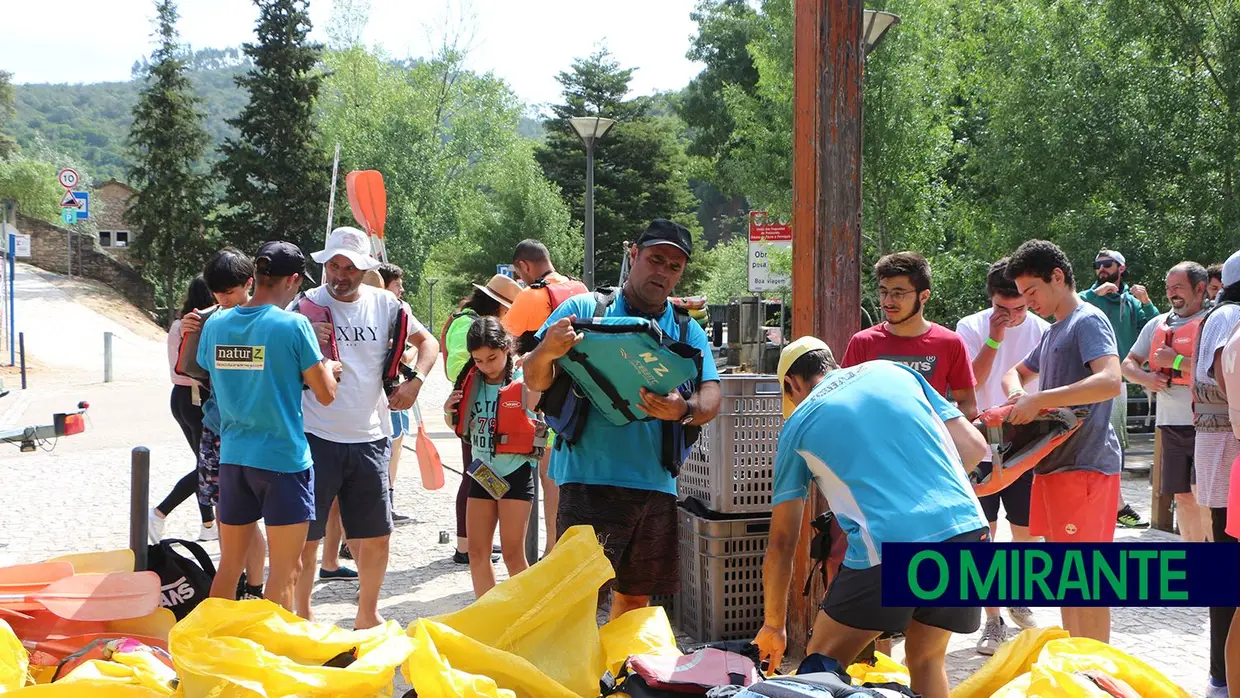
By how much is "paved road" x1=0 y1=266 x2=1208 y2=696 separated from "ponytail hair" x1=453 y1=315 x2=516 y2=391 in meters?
1.37

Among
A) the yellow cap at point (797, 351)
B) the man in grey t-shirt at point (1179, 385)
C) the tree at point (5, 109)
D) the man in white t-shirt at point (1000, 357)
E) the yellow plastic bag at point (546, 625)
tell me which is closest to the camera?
the yellow plastic bag at point (546, 625)

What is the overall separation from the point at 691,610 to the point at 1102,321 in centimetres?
231

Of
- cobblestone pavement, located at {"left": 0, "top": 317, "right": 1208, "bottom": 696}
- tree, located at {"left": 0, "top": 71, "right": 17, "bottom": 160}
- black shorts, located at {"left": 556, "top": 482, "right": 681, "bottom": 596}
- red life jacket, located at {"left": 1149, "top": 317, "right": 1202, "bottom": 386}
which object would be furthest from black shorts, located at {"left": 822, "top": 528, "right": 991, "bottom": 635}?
tree, located at {"left": 0, "top": 71, "right": 17, "bottom": 160}

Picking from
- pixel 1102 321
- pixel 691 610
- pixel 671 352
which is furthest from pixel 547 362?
pixel 1102 321

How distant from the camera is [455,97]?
167 ft

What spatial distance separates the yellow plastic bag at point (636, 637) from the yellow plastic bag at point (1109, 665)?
118cm

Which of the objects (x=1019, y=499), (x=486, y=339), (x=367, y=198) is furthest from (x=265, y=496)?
(x=367, y=198)

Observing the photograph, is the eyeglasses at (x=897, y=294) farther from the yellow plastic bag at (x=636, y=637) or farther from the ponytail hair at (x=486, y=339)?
the ponytail hair at (x=486, y=339)

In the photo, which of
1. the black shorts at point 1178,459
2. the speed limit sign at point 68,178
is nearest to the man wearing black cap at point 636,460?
the black shorts at point 1178,459

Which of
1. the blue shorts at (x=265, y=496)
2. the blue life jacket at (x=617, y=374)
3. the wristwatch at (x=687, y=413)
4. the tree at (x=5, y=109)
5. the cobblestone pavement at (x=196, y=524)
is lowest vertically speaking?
the cobblestone pavement at (x=196, y=524)

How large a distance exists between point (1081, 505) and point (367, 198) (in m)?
5.65

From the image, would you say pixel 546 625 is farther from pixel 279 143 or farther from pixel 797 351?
pixel 279 143

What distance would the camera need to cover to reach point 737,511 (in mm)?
4930

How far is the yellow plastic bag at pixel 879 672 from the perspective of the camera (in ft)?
11.8
